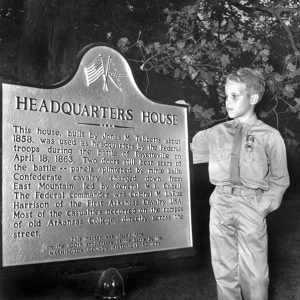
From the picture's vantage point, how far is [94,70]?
4.75 meters

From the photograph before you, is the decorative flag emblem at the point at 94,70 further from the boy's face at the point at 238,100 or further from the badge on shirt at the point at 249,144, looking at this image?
the badge on shirt at the point at 249,144

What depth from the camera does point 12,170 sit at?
4211 mm

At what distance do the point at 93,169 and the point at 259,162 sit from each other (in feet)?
4.50

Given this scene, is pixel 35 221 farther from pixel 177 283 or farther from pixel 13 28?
pixel 13 28

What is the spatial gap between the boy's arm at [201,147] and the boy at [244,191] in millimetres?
255

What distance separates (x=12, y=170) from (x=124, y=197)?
1041mm

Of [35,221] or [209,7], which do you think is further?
[209,7]

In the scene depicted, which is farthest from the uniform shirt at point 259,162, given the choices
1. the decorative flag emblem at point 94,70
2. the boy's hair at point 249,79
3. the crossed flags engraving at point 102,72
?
the decorative flag emblem at point 94,70

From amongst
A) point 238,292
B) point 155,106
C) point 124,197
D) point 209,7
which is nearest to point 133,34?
point 209,7

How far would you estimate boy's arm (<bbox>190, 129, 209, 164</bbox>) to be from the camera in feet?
16.4

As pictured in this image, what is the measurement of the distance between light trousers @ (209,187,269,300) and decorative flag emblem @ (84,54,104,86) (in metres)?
1.43

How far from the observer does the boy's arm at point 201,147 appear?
500cm

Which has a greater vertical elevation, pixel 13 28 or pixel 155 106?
pixel 13 28

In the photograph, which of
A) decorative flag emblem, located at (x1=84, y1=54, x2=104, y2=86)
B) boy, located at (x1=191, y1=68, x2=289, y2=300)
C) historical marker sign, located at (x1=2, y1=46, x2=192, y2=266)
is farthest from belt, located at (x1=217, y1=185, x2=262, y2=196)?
decorative flag emblem, located at (x1=84, y1=54, x2=104, y2=86)
